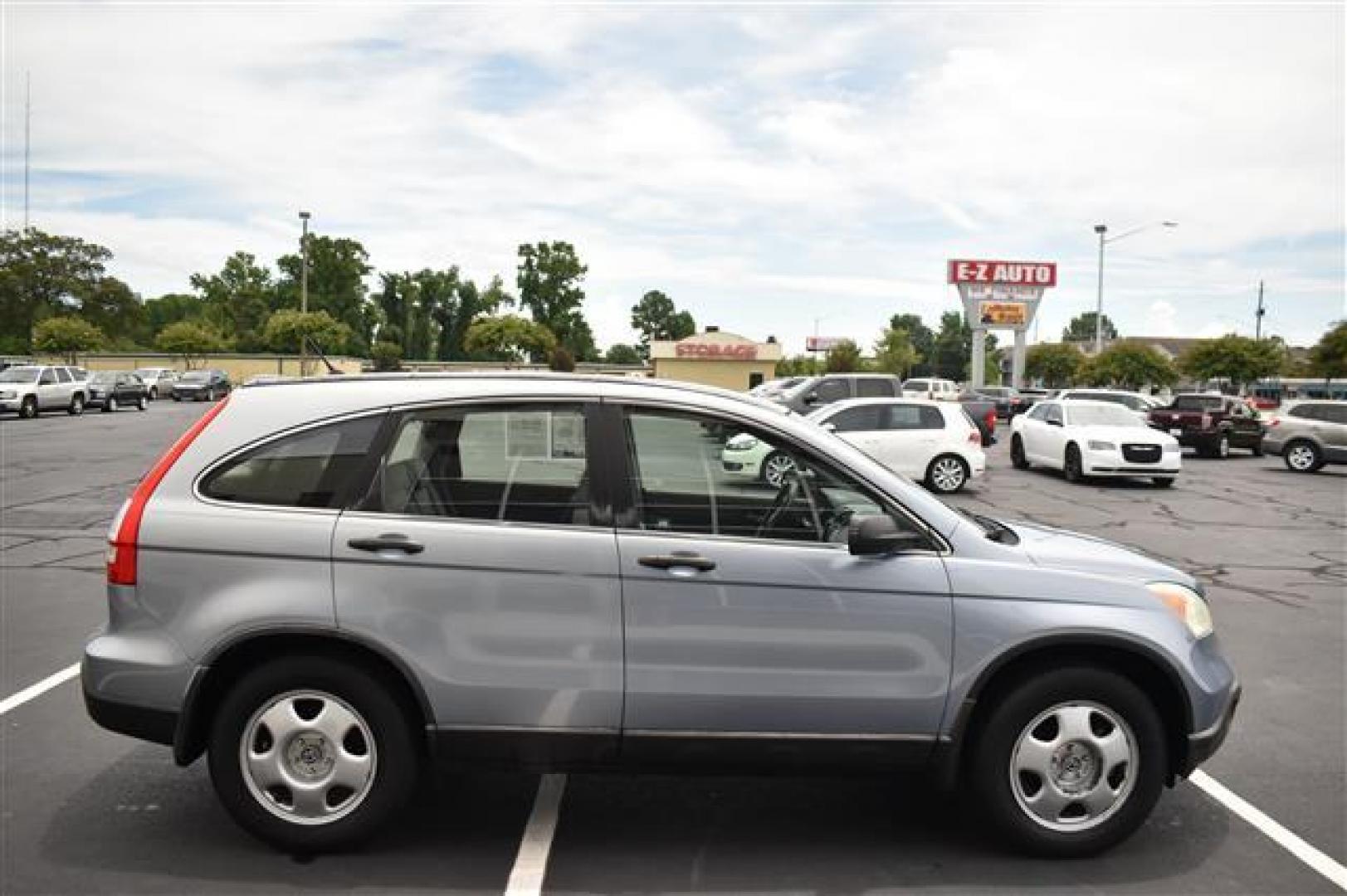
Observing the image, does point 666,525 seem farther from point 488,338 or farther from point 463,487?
point 488,338

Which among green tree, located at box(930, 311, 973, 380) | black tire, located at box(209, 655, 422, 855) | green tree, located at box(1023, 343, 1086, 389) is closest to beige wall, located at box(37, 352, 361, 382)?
green tree, located at box(1023, 343, 1086, 389)

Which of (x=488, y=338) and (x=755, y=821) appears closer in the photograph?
(x=755, y=821)

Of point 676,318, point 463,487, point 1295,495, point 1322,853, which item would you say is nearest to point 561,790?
point 463,487

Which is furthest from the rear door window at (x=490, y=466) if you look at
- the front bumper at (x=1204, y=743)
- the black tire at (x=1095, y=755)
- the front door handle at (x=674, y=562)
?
the front bumper at (x=1204, y=743)

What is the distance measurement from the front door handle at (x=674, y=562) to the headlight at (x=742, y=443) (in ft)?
1.56

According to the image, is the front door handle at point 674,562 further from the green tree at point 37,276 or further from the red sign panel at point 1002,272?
the green tree at point 37,276

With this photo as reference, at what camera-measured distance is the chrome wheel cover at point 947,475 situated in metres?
16.7

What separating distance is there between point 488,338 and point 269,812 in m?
66.9

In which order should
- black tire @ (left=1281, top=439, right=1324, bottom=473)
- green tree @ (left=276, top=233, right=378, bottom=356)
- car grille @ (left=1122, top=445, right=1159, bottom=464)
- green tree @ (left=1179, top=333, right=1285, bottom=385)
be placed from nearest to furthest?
car grille @ (left=1122, top=445, right=1159, bottom=464), black tire @ (left=1281, top=439, right=1324, bottom=473), green tree @ (left=1179, top=333, right=1285, bottom=385), green tree @ (left=276, top=233, right=378, bottom=356)

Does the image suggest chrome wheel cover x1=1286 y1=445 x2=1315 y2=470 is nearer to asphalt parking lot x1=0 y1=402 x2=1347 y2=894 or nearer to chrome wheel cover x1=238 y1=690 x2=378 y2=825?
asphalt parking lot x1=0 y1=402 x2=1347 y2=894

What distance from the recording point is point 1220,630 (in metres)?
7.43

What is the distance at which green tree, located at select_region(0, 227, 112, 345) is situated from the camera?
72750 millimetres

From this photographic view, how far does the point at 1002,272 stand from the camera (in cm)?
6062

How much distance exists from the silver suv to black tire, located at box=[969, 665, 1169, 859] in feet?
0.04
